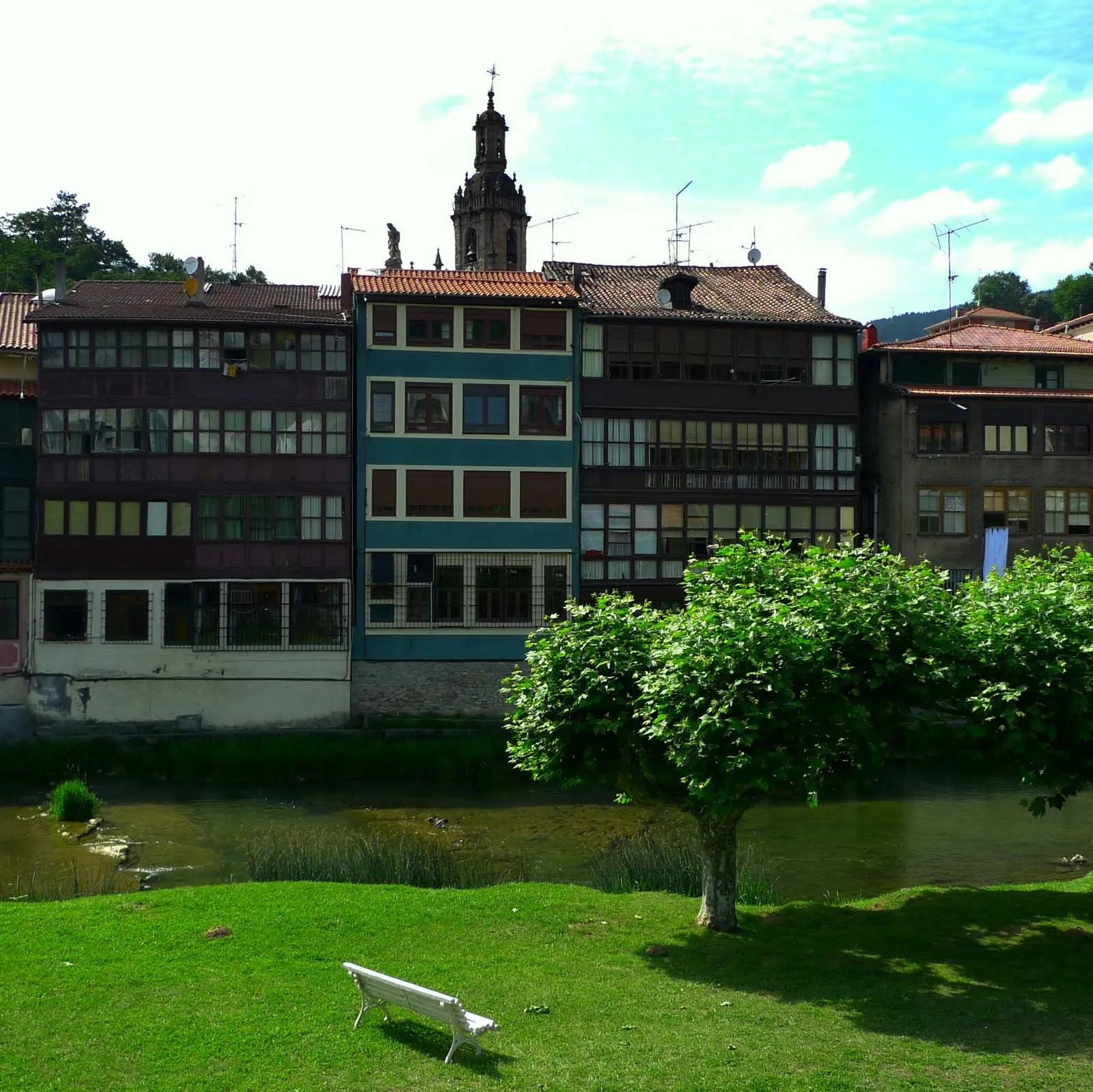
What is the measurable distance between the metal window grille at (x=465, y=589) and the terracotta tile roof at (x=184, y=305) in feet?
27.0

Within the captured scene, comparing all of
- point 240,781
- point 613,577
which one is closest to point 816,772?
point 240,781

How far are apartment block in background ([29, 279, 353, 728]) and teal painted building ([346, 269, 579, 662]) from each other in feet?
3.40

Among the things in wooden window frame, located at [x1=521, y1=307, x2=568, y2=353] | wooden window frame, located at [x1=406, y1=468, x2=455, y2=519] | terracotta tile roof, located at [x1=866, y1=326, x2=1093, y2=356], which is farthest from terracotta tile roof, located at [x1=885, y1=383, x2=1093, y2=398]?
wooden window frame, located at [x1=406, y1=468, x2=455, y2=519]

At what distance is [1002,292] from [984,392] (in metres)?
73.9

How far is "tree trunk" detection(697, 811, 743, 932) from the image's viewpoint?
53.3ft

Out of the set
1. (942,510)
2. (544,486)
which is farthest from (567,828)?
(942,510)

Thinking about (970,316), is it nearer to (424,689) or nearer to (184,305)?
(424,689)

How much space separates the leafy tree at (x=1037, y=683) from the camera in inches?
565

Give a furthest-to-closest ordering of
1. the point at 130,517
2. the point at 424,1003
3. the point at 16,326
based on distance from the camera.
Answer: the point at 16,326 < the point at 130,517 < the point at 424,1003

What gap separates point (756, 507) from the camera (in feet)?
133

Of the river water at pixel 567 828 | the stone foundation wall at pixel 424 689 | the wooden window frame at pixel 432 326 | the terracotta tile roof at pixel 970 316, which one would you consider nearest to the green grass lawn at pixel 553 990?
the river water at pixel 567 828

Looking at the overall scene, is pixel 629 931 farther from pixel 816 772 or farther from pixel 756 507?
pixel 756 507

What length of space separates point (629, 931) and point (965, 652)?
5.74 m

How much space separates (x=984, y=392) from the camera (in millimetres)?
41625
